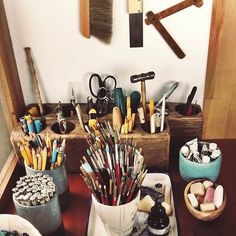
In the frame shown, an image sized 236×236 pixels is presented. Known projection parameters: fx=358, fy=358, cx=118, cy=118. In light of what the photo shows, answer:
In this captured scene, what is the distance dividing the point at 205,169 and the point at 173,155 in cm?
17

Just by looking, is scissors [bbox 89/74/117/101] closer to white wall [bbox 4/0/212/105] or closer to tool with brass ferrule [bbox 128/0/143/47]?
white wall [bbox 4/0/212/105]

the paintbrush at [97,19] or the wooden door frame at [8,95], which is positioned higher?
the paintbrush at [97,19]

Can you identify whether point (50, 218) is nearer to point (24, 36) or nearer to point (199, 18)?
point (24, 36)

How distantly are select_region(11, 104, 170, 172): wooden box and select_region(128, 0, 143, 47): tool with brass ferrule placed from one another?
22cm

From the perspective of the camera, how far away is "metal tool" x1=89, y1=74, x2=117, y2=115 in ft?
3.21

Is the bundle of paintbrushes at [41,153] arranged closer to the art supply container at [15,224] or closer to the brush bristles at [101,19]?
the art supply container at [15,224]

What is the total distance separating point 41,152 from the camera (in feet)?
2.66

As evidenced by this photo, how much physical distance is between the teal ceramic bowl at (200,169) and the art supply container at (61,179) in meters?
0.29

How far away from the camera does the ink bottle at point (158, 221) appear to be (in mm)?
765

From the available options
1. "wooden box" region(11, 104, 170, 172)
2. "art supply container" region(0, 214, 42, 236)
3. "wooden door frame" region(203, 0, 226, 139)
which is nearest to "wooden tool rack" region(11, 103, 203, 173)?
"wooden box" region(11, 104, 170, 172)

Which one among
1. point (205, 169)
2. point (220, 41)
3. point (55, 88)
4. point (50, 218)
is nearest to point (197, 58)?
point (220, 41)

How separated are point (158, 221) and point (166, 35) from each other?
455 mm

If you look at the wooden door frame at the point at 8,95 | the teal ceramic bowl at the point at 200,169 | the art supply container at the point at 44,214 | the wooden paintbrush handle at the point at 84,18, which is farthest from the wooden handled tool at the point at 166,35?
the art supply container at the point at 44,214

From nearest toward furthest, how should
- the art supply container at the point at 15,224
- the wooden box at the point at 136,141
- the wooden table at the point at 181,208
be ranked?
the art supply container at the point at 15,224 < the wooden table at the point at 181,208 < the wooden box at the point at 136,141
